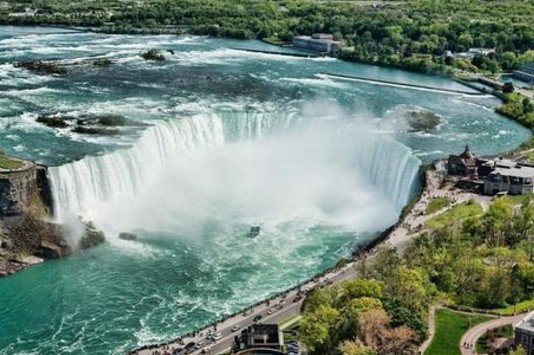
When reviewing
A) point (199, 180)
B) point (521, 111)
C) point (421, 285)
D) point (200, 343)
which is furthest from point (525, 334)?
point (521, 111)

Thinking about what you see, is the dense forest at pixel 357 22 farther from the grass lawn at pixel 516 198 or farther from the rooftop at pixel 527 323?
the rooftop at pixel 527 323

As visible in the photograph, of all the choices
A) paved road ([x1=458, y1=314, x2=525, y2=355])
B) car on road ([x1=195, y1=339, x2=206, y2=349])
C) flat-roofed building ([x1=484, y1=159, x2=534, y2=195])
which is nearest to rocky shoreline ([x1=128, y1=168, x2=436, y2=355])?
car on road ([x1=195, y1=339, x2=206, y2=349])

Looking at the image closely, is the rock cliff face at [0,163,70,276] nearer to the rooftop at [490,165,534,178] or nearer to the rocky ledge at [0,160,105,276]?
the rocky ledge at [0,160,105,276]

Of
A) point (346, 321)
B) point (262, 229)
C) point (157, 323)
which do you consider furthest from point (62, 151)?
point (346, 321)

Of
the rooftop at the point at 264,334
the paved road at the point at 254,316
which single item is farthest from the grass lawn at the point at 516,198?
the rooftop at the point at 264,334

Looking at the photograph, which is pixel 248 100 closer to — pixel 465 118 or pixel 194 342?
pixel 465 118
